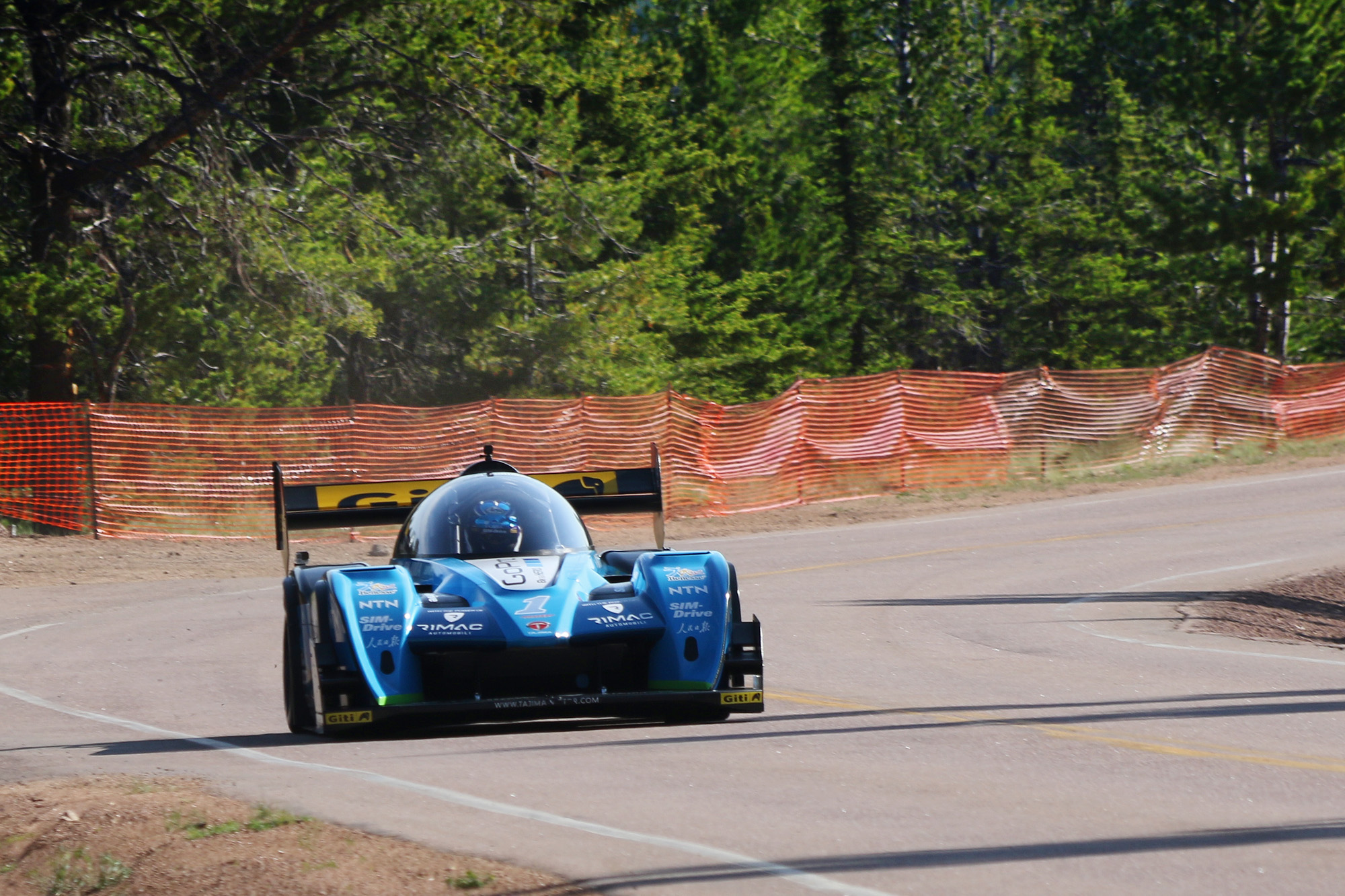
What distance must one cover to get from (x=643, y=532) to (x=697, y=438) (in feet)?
9.20

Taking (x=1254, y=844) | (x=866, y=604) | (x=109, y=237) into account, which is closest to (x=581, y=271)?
(x=109, y=237)

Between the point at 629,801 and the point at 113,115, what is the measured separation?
23.3 m

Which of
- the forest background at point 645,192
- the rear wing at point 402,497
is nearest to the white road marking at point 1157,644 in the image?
the rear wing at point 402,497

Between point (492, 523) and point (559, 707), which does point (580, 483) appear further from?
point (559, 707)

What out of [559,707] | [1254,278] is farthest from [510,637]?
[1254,278]

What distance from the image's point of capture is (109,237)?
26.6 m

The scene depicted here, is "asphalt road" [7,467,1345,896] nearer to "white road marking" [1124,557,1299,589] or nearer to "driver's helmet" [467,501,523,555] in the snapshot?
"white road marking" [1124,557,1299,589]

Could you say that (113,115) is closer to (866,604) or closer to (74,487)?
(74,487)

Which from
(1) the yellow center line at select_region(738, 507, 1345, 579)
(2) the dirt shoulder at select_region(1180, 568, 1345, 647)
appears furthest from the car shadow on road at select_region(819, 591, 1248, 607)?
(1) the yellow center line at select_region(738, 507, 1345, 579)

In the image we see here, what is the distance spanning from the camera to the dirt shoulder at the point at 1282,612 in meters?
13.6

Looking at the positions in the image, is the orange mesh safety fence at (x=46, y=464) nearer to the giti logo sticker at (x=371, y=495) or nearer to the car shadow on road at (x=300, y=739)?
the giti logo sticker at (x=371, y=495)

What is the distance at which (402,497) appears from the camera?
9.84m

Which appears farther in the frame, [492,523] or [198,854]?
[492,523]

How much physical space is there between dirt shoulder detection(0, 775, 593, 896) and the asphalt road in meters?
0.24
